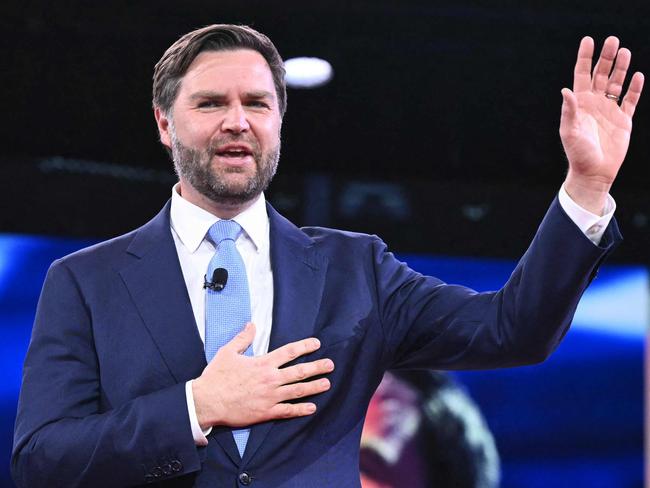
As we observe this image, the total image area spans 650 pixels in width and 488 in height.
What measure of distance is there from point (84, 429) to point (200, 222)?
0.50 m

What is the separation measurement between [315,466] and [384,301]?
0.37m

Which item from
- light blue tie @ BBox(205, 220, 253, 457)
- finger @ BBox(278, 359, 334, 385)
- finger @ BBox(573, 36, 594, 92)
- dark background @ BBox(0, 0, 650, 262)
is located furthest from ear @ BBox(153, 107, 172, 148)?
dark background @ BBox(0, 0, 650, 262)

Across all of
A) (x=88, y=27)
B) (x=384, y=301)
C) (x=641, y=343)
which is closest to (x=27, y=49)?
(x=88, y=27)

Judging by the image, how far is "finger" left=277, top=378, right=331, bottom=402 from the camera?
177 cm

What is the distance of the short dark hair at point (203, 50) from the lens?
210cm

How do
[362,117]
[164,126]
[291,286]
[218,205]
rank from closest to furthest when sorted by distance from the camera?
[291,286] < [218,205] < [164,126] < [362,117]

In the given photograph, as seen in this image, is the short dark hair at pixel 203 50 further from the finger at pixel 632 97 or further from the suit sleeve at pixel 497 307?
the finger at pixel 632 97

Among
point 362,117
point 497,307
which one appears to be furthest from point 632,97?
point 362,117

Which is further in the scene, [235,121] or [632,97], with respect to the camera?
[235,121]

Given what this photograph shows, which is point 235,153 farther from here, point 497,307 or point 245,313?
point 497,307

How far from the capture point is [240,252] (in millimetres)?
2021

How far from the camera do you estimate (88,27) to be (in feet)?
14.1

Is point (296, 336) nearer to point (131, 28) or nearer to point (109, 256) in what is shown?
point (109, 256)

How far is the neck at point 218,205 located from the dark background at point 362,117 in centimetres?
221
